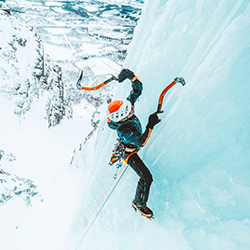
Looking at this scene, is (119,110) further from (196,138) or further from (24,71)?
(24,71)

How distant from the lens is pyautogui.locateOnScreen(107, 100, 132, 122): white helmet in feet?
7.30

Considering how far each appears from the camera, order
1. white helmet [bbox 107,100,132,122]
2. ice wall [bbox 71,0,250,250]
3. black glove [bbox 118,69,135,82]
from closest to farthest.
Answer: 1. ice wall [bbox 71,0,250,250]
2. white helmet [bbox 107,100,132,122]
3. black glove [bbox 118,69,135,82]

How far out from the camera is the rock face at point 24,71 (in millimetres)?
13633

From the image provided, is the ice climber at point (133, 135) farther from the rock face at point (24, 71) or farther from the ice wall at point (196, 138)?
the rock face at point (24, 71)

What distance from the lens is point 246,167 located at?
1.61 m

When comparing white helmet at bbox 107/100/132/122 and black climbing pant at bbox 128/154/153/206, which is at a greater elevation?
white helmet at bbox 107/100/132/122

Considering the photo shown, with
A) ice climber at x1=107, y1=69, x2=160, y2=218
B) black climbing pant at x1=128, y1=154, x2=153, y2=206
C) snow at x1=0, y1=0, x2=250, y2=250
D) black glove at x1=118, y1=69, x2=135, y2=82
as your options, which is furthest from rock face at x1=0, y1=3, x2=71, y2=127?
black climbing pant at x1=128, y1=154, x2=153, y2=206

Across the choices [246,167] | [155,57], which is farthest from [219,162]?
[155,57]

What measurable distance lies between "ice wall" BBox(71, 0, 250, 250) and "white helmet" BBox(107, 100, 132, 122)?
0.62 metres

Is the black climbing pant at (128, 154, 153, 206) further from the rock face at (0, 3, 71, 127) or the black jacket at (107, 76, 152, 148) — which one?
the rock face at (0, 3, 71, 127)

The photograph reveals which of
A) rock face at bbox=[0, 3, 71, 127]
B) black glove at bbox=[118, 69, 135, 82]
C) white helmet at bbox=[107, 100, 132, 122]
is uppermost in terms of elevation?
black glove at bbox=[118, 69, 135, 82]

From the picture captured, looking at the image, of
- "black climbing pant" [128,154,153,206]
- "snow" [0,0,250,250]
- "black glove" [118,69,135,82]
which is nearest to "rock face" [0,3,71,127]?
"snow" [0,0,250,250]

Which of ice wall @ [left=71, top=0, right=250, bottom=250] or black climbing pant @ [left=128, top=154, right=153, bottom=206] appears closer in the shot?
ice wall @ [left=71, top=0, right=250, bottom=250]

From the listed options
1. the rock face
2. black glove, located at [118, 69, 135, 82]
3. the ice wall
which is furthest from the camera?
the rock face
